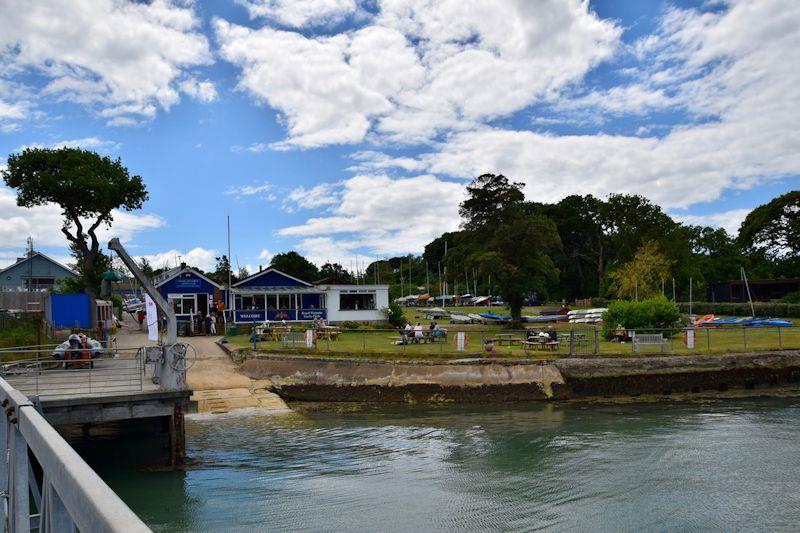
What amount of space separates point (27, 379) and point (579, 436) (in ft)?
54.3

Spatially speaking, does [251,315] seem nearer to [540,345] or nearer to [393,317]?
[393,317]

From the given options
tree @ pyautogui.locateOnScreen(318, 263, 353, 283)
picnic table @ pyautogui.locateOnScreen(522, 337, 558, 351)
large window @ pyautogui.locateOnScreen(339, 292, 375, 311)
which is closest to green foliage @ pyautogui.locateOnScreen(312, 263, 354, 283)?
tree @ pyautogui.locateOnScreen(318, 263, 353, 283)

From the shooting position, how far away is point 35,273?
6900 centimetres

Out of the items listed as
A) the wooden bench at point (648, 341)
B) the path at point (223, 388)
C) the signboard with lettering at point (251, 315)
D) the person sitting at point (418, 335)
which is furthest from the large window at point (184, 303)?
the wooden bench at point (648, 341)

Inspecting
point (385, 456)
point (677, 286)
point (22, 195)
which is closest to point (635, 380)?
point (385, 456)

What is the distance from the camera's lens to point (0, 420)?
377cm

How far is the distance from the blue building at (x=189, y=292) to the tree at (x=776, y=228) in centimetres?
6719

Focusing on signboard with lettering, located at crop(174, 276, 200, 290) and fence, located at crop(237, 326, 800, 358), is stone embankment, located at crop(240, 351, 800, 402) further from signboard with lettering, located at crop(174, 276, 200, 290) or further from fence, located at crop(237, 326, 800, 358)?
signboard with lettering, located at crop(174, 276, 200, 290)

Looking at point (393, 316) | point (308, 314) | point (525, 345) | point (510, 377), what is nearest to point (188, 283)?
point (308, 314)

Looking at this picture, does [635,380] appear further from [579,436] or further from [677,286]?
[677,286]

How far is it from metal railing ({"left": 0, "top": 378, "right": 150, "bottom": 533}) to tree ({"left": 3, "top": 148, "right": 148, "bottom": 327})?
36166 mm

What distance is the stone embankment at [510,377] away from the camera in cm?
2609

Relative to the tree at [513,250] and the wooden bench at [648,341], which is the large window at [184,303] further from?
the wooden bench at [648,341]

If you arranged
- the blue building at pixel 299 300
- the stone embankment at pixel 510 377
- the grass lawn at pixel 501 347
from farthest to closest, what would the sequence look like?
the blue building at pixel 299 300, the grass lawn at pixel 501 347, the stone embankment at pixel 510 377
